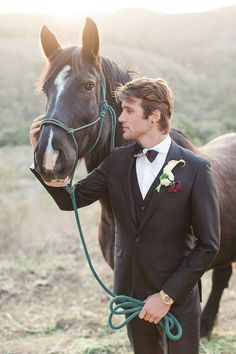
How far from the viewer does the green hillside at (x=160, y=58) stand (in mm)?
22547

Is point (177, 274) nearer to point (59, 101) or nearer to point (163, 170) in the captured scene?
point (163, 170)

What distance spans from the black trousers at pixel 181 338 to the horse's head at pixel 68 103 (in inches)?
33.5

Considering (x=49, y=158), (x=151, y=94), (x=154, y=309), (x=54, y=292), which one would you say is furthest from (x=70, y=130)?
(x=54, y=292)

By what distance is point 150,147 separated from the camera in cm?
235

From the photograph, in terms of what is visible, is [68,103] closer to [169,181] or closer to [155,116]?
[155,116]

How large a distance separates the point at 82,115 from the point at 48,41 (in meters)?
0.61

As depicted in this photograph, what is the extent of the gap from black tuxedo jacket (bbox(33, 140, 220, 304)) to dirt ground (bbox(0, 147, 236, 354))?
199cm

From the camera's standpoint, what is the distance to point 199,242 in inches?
88.7

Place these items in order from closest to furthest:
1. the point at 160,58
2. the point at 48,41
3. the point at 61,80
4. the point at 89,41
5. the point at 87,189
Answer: the point at 87,189
the point at 61,80
the point at 89,41
the point at 48,41
the point at 160,58

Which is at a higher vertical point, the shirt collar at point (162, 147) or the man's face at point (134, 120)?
the man's face at point (134, 120)

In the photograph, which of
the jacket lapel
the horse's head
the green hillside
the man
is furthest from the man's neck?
the green hillside

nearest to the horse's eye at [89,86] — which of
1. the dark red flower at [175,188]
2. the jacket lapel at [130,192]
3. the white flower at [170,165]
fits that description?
the jacket lapel at [130,192]

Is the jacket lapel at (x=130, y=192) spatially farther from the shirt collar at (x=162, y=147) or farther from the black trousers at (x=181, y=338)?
the black trousers at (x=181, y=338)

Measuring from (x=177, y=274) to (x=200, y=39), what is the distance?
4198 centimetres
